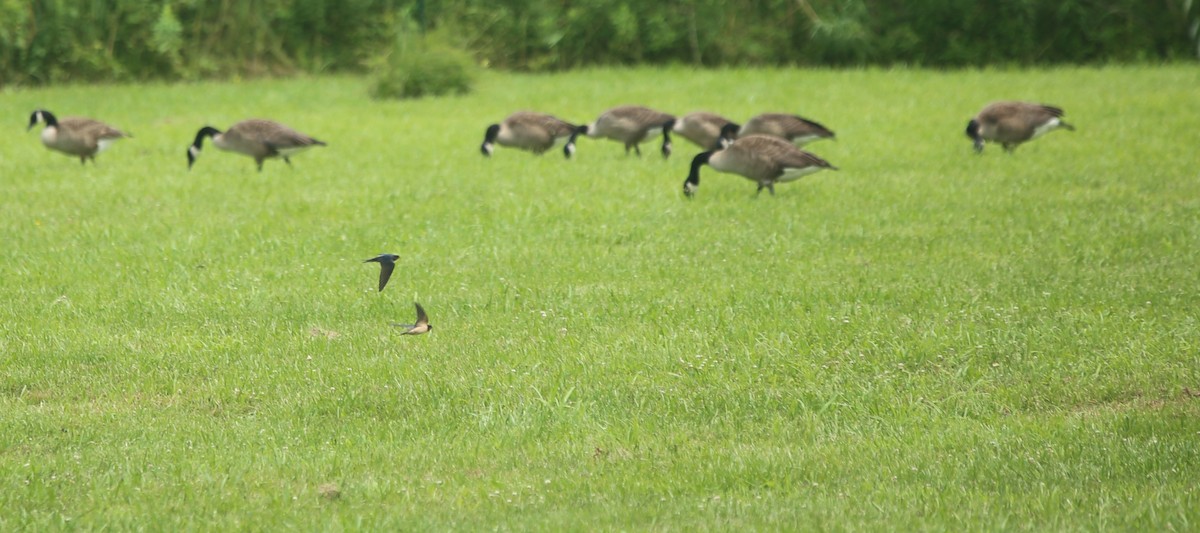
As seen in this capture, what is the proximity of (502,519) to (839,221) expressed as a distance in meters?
7.25

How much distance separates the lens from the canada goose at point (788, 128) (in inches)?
599

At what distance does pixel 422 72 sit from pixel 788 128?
390 inches

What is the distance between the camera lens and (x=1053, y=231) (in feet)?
36.7

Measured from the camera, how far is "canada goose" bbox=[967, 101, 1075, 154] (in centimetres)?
1528

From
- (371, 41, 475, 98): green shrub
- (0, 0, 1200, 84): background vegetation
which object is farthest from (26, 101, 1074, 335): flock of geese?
(0, 0, 1200, 84): background vegetation

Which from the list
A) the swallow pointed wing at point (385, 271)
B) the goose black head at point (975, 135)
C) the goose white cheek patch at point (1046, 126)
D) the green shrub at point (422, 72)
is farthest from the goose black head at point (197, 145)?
the goose white cheek patch at point (1046, 126)

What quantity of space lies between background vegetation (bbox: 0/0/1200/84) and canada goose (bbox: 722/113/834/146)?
41.5 ft

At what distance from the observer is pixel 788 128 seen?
15.3m

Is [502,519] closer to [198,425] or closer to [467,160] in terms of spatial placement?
[198,425]

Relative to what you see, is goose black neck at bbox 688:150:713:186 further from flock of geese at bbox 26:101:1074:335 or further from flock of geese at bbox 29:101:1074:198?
flock of geese at bbox 29:101:1074:198

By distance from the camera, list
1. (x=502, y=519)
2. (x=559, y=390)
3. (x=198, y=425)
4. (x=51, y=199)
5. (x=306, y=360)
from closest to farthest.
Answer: (x=502, y=519) < (x=198, y=425) < (x=559, y=390) < (x=306, y=360) < (x=51, y=199)

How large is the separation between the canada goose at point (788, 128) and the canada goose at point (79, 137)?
7.41 meters

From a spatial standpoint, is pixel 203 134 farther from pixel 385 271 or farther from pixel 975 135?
pixel 975 135

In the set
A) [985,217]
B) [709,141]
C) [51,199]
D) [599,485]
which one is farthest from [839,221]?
[51,199]
